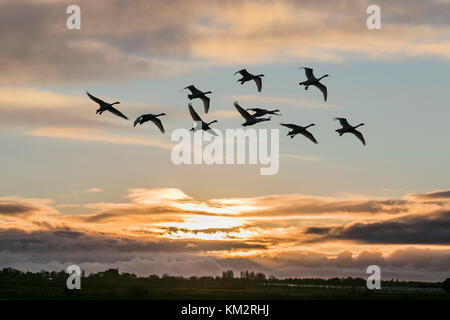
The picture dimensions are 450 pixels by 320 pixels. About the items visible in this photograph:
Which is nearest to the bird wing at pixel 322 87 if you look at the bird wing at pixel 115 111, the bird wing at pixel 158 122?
the bird wing at pixel 158 122

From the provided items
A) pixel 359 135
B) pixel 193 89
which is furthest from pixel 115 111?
pixel 359 135

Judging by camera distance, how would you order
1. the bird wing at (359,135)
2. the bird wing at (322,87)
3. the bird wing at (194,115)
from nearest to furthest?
the bird wing at (194,115)
the bird wing at (322,87)
the bird wing at (359,135)

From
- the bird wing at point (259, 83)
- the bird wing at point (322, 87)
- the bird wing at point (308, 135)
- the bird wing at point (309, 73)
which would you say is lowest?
the bird wing at point (308, 135)

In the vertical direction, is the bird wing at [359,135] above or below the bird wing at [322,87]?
below

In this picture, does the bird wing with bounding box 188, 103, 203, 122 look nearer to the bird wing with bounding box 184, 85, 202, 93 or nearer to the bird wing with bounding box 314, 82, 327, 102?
the bird wing with bounding box 184, 85, 202, 93

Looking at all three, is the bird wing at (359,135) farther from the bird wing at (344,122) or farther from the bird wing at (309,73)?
the bird wing at (309,73)

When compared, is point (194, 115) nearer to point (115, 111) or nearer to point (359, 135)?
point (115, 111)

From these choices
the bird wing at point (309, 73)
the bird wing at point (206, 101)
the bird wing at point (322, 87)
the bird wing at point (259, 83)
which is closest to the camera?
the bird wing at point (206, 101)

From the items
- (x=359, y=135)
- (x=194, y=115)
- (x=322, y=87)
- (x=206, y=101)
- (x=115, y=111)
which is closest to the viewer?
(x=115, y=111)
